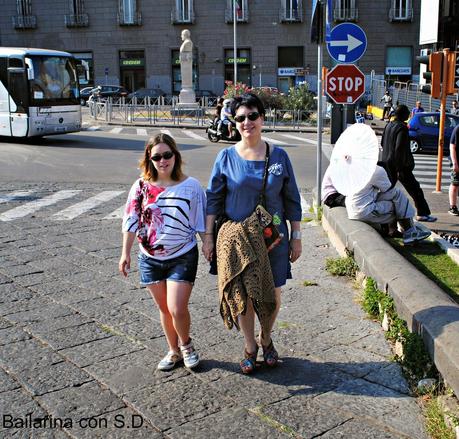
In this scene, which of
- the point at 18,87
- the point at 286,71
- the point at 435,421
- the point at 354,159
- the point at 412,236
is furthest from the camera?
the point at 286,71

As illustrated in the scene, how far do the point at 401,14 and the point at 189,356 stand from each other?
5063 cm

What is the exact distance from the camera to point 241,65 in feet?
171

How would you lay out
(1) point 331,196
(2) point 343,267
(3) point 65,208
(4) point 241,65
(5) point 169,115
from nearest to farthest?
1. (2) point 343,267
2. (1) point 331,196
3. (3) point 65,208
4. (5) point 169,115
5. (4) point 241,65

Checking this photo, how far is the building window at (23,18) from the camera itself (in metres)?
52.9

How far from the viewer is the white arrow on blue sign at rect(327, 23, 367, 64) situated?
9.30 metres

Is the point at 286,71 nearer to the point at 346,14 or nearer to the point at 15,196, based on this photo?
the point at 346,14

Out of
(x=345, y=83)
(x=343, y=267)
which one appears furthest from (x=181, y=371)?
(x=345, y=83)

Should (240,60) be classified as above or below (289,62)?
above

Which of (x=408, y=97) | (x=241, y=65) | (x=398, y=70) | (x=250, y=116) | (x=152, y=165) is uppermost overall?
(x=241, y=65)

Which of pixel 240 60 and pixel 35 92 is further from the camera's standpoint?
pixel 240 60

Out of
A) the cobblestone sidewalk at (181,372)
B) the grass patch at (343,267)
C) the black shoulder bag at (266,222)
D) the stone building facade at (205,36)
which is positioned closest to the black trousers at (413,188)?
the grass patch at (343,267)

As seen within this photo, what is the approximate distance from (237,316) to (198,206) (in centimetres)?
72

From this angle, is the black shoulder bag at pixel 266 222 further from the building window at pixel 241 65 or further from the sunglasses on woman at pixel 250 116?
the building window at pixel 241 65

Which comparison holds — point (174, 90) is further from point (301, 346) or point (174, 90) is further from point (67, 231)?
point (301, 346)
